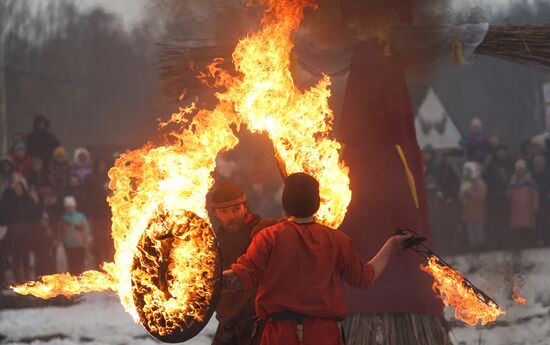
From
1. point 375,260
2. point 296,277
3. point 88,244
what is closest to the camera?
point 296,277

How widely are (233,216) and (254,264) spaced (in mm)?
979

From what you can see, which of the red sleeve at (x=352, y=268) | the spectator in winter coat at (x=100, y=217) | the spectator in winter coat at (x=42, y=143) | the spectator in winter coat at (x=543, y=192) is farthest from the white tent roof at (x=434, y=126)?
the red sleeve at (x=352, y=268)

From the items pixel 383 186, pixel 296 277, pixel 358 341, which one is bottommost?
pixel 358 341

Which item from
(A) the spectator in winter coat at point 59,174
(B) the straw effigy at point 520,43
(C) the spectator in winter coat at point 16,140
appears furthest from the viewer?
(C) the spectator in winter coat at point 16,140

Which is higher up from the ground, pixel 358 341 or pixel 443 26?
pixel 443 26

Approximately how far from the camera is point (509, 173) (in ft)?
33.6

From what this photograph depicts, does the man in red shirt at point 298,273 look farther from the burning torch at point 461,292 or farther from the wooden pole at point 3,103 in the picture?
the wooden pole at point 3,103

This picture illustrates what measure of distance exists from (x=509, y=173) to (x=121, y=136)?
427 centimetres

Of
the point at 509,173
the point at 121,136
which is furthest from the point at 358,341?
the point at 121,136

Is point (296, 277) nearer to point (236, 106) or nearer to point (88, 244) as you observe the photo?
point (236, 106)

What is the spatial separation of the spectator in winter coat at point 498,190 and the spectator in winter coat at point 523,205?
6 centimetres

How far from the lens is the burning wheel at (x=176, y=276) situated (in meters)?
4.37

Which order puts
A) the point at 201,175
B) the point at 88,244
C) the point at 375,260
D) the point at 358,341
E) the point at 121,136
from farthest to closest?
1. the point at 121,136
2. the point at 88,244
3. the point at 358,341
4. the point at 201,175
5. the point at 375,260

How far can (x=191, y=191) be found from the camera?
483 cm
